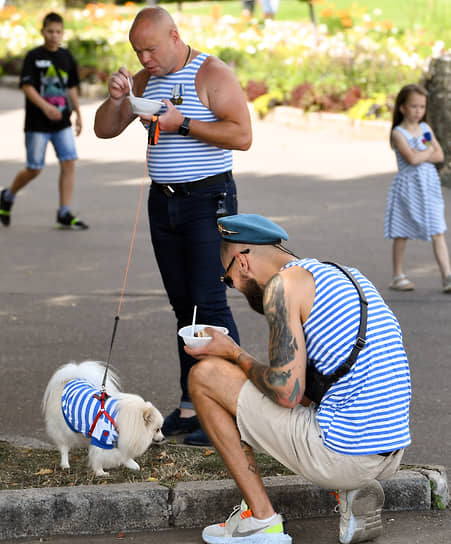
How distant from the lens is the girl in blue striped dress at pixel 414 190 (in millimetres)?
7582

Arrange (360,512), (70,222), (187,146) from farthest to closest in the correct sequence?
(70,222), (187,146), (360,512)

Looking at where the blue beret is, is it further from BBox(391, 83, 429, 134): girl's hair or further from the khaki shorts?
BBox(391, 83, 429, 134): girl's hair

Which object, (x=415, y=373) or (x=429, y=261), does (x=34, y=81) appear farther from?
(x=415, y=373)

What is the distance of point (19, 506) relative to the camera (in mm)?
3791

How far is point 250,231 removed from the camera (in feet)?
11.7

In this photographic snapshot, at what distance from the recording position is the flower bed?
52.7ft

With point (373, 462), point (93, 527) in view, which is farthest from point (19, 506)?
point (373, 462)

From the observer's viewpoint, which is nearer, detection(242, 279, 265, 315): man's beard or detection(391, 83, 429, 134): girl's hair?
detection(242, 279, 265, 315): man's beard

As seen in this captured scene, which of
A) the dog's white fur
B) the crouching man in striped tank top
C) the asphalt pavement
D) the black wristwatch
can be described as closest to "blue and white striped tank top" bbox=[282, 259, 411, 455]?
the crouching man in striped tank top

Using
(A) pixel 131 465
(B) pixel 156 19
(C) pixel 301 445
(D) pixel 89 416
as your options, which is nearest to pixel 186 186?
(B) pixel 156 19

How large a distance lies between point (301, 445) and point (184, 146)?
5.56ft

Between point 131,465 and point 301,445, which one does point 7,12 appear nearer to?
point 131,465

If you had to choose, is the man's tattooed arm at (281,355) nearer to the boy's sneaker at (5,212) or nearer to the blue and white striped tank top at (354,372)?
the blue and white striped tank top at (354,372)

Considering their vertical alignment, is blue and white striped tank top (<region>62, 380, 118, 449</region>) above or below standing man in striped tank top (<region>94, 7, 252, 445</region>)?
below
